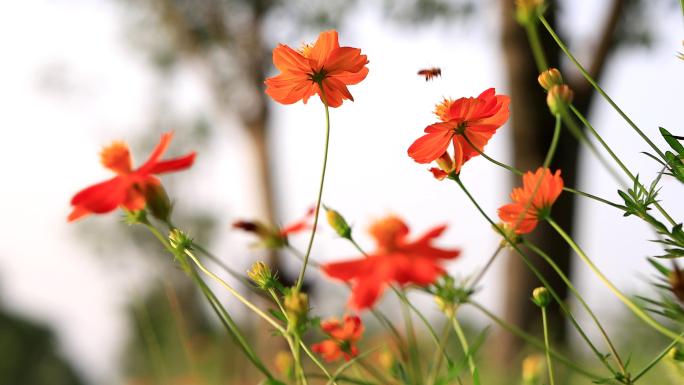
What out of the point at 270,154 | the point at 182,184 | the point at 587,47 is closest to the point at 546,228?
the point at 587,47

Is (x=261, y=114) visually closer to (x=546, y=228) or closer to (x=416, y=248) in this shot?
(x=546, y=228)

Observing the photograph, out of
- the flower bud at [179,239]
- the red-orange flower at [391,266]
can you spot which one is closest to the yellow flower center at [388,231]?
the red-orange flower at [391,266]

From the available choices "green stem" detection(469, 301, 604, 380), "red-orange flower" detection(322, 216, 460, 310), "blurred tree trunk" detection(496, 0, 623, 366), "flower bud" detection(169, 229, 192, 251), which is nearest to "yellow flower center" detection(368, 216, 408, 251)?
"red-orange flower" detection(322, 216, 460, 310)

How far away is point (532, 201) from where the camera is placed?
0.77 metres

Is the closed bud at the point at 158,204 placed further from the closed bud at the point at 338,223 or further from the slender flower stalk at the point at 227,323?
the closed bud at the point at 338,223

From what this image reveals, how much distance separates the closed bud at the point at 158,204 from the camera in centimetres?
68

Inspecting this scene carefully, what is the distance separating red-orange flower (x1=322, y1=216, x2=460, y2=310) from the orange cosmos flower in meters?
0.28

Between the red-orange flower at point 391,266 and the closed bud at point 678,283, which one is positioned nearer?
the red-orange flower at point 391,266

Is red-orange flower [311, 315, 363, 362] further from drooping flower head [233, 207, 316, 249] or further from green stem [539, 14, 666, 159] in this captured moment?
green stem [539, 14, 666, 159]

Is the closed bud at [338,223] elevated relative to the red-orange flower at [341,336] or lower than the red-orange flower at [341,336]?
elevated

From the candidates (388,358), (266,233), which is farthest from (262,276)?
(388,358)

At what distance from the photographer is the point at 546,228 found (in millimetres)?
5012

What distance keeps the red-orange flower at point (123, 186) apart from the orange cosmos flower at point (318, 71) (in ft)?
0.64

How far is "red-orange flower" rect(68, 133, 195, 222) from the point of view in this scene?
0.68 metres
